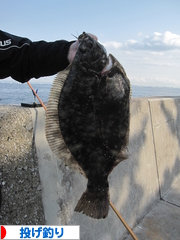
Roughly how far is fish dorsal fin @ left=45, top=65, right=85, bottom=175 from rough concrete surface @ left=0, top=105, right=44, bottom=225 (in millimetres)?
444

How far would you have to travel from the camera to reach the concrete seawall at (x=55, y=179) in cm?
156

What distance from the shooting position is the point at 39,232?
5.47 ft

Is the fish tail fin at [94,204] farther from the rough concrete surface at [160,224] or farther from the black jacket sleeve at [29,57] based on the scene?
the rough concrete surface at [160,224]

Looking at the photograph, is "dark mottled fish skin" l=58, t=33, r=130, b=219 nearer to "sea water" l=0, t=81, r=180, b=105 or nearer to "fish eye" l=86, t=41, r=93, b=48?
"fish eye" l=86, t=41, r=93, b=48

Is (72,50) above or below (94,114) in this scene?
above

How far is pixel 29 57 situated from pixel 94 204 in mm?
1128

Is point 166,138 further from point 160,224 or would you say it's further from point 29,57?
point 29,57

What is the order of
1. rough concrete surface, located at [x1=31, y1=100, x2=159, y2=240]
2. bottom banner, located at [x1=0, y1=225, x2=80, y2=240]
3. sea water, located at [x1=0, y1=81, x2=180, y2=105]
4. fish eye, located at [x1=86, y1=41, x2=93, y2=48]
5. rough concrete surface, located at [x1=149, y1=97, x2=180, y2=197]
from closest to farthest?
fish eye, located at [x1=86, y1=41, x2=93, y2=48]
bottom banner, located at [x1=0, y1=225, x2=80, y2=240]
rough concrete surface, located at [x1=31, y1=100, x2=159, y2=240]
rough concrete surface, located at [x1=149, y1=97, x2=180, y2=197]
sea water, located at [x1=0, y1=81, x2=180, y2=105]

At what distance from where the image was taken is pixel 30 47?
1536 millimetres

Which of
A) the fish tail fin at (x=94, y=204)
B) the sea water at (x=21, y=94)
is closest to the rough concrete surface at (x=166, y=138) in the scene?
the sea water at (x=21, y=94)

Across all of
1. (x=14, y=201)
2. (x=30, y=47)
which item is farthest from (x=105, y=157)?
(x=30, y=47)

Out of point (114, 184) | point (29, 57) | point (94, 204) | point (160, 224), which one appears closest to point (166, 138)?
point (160, 224)

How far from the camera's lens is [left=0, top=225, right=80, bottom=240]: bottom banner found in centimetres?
151

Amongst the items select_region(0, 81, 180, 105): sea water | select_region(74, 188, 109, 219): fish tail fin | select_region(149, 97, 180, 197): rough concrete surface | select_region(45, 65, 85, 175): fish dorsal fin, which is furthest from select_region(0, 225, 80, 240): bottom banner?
select_region(149, 97, 180, 197): rough concrete surface
